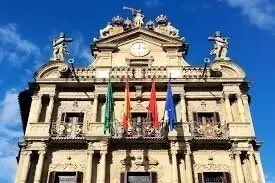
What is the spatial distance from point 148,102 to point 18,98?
7.73 metres

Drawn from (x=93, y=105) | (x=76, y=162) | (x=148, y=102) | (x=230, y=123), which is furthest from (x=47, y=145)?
(x=230, y=123)

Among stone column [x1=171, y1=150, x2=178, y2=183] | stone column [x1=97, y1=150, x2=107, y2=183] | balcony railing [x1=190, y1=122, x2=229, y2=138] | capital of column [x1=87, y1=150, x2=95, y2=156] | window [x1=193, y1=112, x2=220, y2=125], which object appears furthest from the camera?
window [x1=193, y1=112, x2=220, y2=125]

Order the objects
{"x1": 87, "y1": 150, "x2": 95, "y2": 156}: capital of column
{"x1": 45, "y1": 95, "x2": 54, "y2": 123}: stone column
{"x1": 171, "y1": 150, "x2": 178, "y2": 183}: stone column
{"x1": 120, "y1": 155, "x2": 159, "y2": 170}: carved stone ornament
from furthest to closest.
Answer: {"x1": 45, "y1": 95, "x2": 54, "y2": 123}: stone column < {"x1": 120, "y1": 155, "x2": 159, "y2": 170}: carved stone ornament < {"x1": 87, "y1": 150, "x2": 95, "y2": 156}: capital of column < {"x1": 171, "y1": 150, "x2": 178, "y2": 183}: stone column

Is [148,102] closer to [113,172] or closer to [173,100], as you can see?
[173,100]

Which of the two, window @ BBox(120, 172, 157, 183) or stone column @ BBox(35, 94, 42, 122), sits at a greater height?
stone column @ BBox(35, 94, 42, 122)

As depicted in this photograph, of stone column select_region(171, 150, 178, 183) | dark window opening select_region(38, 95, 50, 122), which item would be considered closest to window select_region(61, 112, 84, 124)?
dark window opening select_region(38, 95, 50, 122)

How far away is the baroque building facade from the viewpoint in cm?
2402

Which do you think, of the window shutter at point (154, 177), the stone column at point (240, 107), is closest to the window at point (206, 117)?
the stone column at point (240, 107)

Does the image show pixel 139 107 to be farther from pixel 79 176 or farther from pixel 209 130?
pixel 79 176

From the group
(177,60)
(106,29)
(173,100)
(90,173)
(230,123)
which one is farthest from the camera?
(106,29)

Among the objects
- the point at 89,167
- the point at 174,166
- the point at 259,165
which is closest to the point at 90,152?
the point at 89,167

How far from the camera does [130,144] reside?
2489 centimetres

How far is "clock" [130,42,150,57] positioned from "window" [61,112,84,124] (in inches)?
228

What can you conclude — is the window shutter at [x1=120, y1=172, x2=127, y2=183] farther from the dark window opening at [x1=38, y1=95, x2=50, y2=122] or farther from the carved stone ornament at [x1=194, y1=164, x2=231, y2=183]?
the dark window opening at [x1=38, y1=95, x2=50, y2=122]
